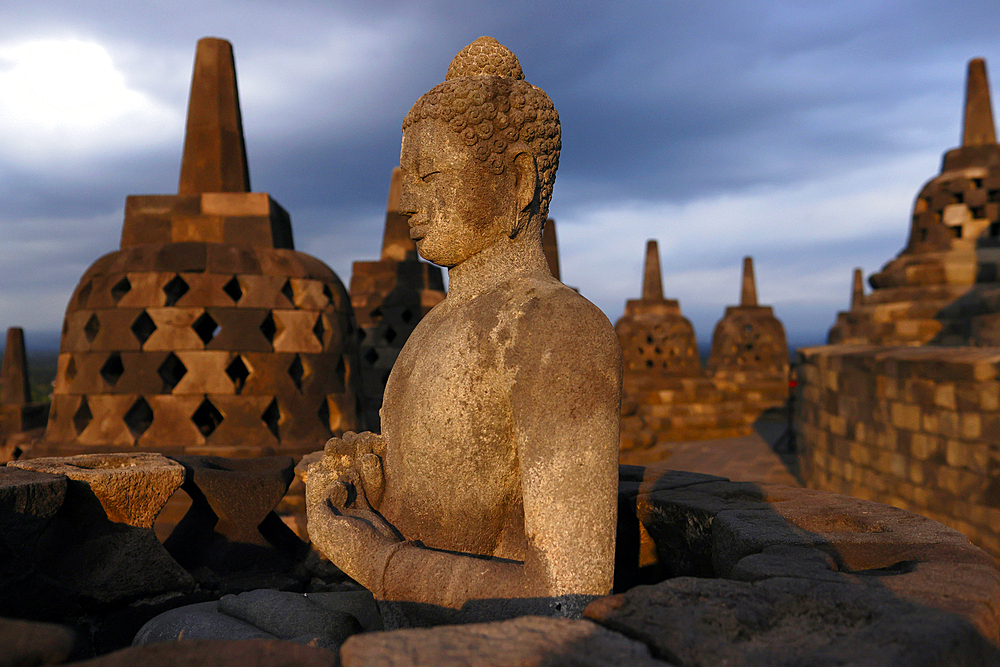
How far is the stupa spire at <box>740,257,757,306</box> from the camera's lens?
20.7m

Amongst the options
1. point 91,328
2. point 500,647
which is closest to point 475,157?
point 500,647

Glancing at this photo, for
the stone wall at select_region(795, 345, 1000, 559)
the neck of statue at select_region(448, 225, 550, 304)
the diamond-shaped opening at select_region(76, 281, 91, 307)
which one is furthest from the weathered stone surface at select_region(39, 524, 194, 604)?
the stone wall at select_region(795, 345, 1000, 559)

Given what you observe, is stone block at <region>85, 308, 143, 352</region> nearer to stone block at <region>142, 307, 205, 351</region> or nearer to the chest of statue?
stone block at <region>142, 307, 205, 351</region>

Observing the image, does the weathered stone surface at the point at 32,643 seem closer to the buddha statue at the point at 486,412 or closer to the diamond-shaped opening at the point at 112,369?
the buddha statue at the point at 486,412

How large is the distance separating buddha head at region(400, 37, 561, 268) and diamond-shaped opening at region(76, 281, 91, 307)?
4.14 metres

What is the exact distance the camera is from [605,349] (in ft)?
5.87

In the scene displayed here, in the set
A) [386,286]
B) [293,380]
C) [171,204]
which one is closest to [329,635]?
[293,380]

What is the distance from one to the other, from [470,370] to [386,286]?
30.3 feet

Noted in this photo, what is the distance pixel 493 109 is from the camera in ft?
6.71

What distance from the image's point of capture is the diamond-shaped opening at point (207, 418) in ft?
16.5

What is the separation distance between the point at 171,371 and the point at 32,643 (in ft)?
14.1

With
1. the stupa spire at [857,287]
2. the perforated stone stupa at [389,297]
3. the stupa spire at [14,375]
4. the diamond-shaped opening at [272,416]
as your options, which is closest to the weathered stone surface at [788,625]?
the diamond-shaped opening at [272,416]

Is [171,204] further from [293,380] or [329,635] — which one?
[329,635]

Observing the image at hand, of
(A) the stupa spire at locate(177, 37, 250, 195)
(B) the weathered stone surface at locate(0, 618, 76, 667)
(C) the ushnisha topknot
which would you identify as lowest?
(B) the weathered stone surface at locate(0, 618, 76, 667)
